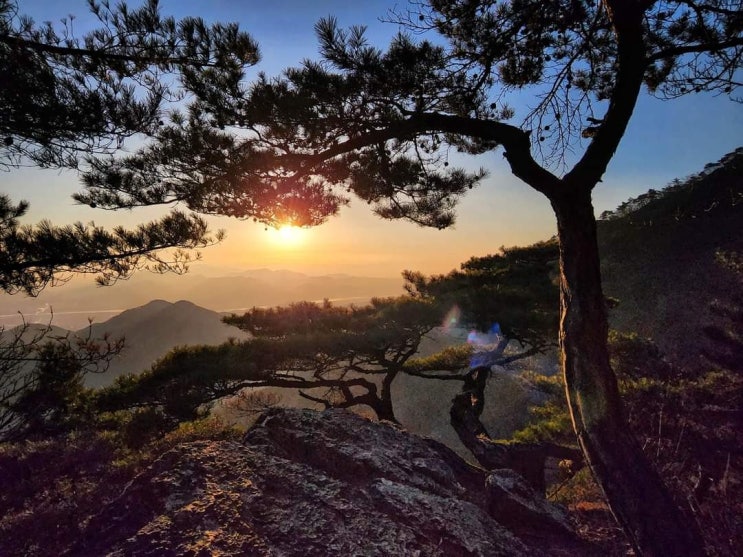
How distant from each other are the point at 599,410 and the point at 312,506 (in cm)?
251

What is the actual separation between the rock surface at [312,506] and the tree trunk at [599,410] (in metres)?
0.48

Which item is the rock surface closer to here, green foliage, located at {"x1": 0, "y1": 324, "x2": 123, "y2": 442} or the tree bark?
the tree bark

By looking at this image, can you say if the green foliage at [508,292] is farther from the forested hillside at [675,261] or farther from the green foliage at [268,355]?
the forested hillside at [675,261]

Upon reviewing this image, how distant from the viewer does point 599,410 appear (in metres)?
3.12

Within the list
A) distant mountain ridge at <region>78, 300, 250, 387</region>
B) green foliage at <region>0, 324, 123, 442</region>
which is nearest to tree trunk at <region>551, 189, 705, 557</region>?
green foliage at <region>0, 324, 123, 442</region>

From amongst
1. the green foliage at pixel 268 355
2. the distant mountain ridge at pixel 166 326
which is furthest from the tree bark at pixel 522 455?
the distant mountain ridge at pixel 166 326

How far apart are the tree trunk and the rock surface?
1.59 ft

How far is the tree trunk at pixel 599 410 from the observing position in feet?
8.97

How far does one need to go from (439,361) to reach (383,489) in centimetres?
867

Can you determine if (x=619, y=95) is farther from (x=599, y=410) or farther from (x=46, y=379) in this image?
(x=46, y=379)

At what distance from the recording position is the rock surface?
173 cm

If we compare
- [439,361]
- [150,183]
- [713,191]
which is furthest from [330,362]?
[713,191]

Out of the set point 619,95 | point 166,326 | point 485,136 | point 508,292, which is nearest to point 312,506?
point 485,136

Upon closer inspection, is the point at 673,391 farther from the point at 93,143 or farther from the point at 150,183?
the point at 93,143
